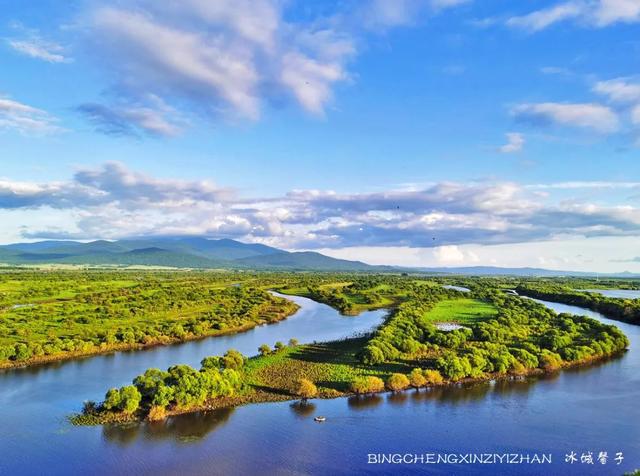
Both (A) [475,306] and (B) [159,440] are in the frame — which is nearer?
(B) [159,440]

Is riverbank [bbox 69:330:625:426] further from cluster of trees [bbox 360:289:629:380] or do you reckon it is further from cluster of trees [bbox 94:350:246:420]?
cluster of trees [bbox 360:289:629:380]

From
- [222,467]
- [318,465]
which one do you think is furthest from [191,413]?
[318,465]

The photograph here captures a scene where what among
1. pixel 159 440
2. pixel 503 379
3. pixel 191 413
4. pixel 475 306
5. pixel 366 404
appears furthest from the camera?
pixel 475 306

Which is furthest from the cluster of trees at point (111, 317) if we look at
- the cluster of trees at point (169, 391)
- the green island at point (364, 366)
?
the cluster of trees at point (169, 391)

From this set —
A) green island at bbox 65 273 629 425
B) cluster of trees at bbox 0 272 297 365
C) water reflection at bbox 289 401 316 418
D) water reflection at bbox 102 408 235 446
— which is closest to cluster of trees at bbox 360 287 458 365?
green island at bbox 65 273 629 425

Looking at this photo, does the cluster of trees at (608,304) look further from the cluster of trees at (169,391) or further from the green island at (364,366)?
the cluster of trees at (169,391)

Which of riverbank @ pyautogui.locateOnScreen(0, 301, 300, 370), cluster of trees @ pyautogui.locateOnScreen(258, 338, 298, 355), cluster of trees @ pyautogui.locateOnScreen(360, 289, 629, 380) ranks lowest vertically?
riverbank @ pyautogui.locateOnScreen(0, 301, 300, 370)

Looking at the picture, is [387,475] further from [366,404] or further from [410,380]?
[410,380]
